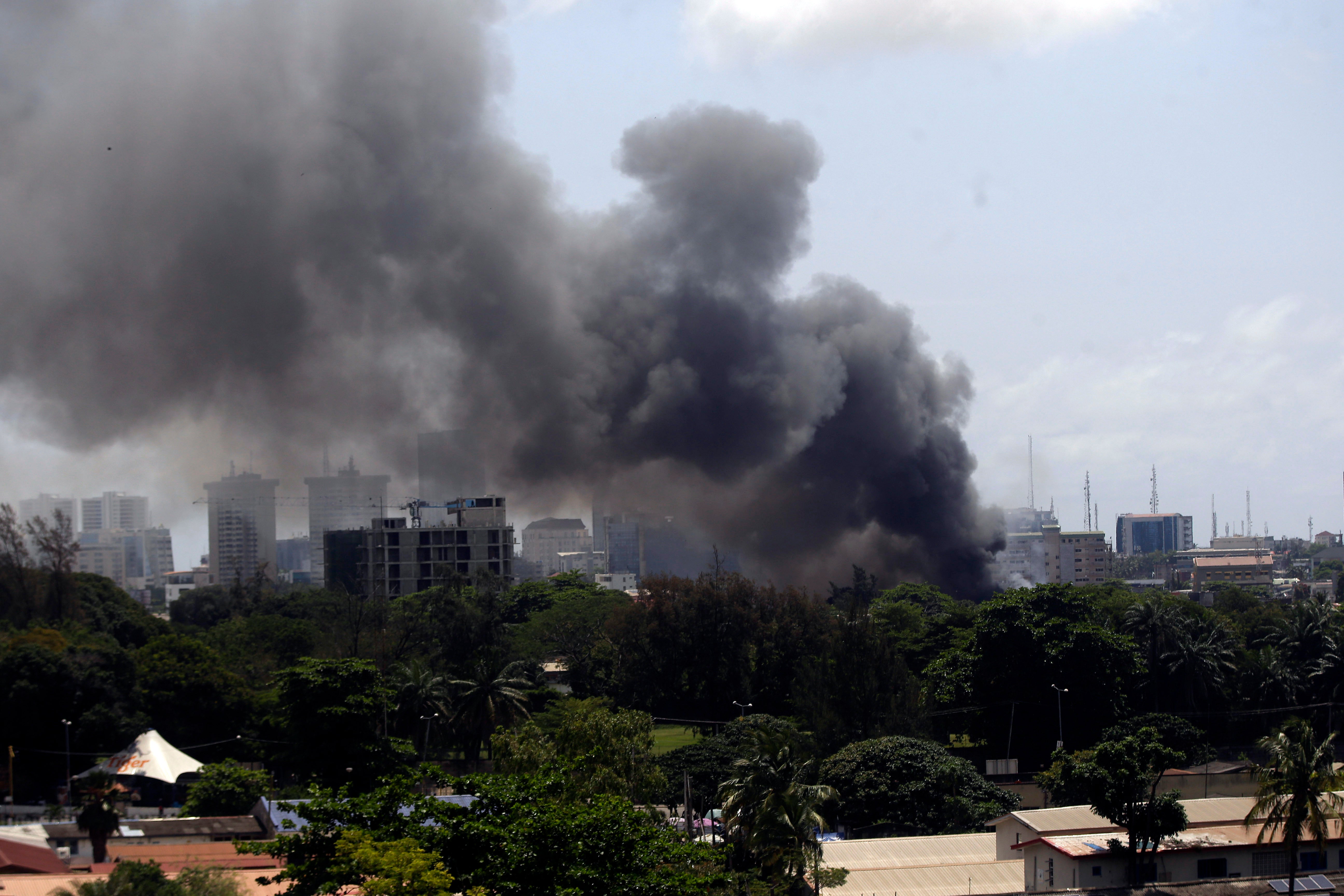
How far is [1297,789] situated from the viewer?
2719cm

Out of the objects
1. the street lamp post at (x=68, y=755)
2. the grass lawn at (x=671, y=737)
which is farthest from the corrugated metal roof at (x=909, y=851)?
the street lamp post at (x=68, y=755)

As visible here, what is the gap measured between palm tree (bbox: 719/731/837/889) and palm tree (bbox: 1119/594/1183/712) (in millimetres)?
29032

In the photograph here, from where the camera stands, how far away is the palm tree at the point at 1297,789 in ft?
89.2

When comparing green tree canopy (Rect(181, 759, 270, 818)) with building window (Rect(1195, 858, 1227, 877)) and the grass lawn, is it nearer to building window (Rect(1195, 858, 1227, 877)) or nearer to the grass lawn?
the grass lawn

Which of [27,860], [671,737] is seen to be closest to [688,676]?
[671,737]

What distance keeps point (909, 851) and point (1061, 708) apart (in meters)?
17.2

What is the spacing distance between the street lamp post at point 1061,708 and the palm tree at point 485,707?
60.0 ft

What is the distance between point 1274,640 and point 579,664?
30438mm

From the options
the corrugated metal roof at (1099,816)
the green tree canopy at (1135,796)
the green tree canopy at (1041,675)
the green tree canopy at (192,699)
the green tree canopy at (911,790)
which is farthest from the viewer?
the green tree canopy at (192,699)

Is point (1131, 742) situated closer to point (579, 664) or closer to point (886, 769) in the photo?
point (886, 769)

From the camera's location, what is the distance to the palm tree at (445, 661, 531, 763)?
1716 inches

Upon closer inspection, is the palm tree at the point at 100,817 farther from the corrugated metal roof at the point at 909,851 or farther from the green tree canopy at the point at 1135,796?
the green tree canopy at the point at 1135,796

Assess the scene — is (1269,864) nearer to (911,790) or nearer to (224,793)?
(911,790)

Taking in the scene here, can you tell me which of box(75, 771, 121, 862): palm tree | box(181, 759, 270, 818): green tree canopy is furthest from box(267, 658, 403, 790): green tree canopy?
box(75, 771, 121, 862): palm tree
